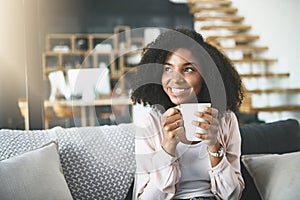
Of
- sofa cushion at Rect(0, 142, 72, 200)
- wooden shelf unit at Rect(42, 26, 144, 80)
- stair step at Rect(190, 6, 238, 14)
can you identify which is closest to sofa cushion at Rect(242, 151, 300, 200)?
sofa cushion at Rect(0, 142, 72, 200)

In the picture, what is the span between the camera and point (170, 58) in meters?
1.45

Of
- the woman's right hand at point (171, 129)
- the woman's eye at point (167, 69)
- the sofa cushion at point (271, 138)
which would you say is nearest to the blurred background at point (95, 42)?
the woman's eye at point (167, 69)

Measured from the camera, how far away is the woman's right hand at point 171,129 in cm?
133

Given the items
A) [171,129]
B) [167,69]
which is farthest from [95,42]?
[171,129]

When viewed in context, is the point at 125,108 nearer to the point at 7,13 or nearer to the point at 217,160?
the point at 217,160

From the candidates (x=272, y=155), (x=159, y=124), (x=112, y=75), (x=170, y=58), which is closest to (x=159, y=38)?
(x=170, y=58)

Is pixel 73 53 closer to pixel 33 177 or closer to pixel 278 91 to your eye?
pixel 278 91

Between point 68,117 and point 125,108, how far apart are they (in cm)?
315

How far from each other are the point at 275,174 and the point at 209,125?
1.31ft

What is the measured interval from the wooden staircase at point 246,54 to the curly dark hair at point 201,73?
110 inches

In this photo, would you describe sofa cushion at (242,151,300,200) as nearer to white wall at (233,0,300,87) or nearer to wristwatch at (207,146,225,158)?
→ wristwatch at (207,146,225,158)

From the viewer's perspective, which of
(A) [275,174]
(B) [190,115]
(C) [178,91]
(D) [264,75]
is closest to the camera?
(B) [190,115]

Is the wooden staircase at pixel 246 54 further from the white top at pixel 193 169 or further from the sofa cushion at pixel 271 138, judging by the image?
the white top at pixel 193 169

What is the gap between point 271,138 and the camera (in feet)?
5.87
